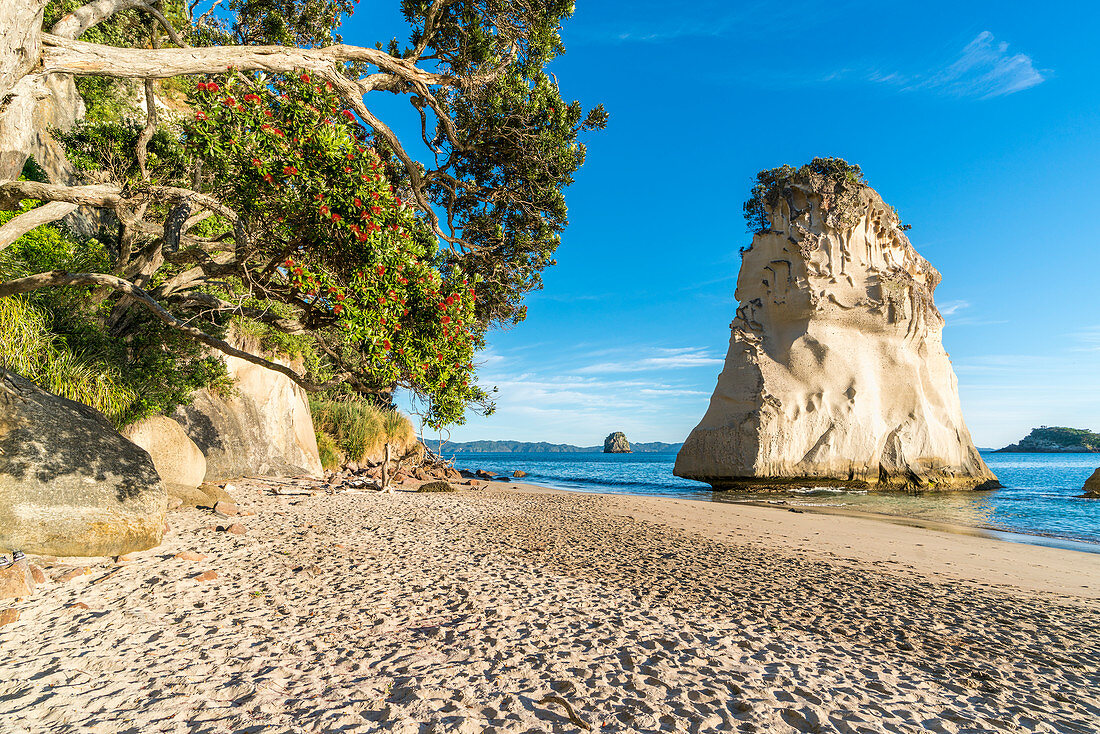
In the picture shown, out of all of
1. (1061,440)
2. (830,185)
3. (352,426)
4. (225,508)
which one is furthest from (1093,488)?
(1061,440)

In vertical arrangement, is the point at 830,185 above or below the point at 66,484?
above

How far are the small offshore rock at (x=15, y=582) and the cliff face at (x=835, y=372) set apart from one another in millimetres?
25591

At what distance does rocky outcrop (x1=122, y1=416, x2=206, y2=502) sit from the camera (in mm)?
7887

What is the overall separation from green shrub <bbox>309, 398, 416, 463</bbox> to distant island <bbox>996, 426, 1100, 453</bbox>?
405ft

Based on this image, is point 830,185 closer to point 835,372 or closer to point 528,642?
point 835,372

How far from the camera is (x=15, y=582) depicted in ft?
12.6

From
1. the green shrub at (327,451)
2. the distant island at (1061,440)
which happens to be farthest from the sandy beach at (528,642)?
the distant island at (1061,440)

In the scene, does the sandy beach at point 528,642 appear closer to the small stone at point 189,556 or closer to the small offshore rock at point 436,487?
the small stone at point 189,556

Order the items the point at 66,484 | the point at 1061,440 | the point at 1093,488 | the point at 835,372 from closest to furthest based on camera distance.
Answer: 1. the point at 66,484
2. the point at 1093,488
3. the point at 835,372
4. the point at 1061,440

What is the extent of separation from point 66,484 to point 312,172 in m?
4.07

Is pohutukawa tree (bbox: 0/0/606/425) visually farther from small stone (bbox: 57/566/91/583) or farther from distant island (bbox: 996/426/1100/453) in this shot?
distant island (bbox: 996/426/1100/453)

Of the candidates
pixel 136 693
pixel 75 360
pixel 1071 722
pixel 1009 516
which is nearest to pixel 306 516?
pixel 75 360

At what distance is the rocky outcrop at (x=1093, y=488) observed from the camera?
830 inches

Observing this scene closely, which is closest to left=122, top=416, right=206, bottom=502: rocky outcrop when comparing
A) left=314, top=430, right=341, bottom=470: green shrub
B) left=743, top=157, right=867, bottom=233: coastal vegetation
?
left=314, top=430, right=341, bottom=470: green shrub
